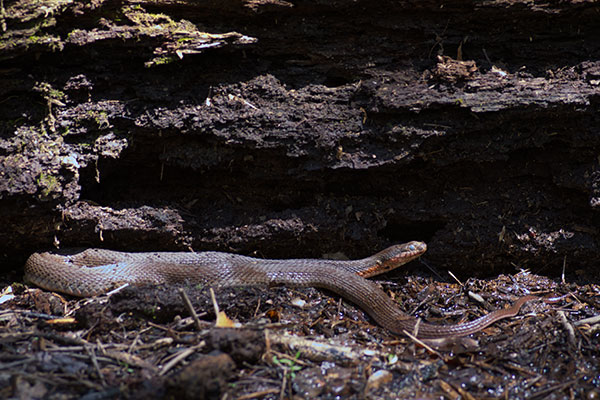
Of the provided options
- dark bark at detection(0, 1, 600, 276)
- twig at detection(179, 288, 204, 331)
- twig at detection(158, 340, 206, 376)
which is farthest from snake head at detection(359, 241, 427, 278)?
twig at detection(158, 340, 206, 376)

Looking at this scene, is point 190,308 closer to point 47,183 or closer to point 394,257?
point 47,183

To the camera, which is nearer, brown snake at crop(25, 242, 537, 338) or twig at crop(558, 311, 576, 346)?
twig at crop(558, 311, 576, 346)

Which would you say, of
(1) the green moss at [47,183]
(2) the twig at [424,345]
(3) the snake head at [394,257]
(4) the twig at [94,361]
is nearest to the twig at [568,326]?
(2) the twig at [424,345]

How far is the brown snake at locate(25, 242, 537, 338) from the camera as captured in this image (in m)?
5.05

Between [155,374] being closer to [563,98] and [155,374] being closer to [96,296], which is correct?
[96,296]

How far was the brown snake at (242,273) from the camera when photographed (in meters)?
5.05

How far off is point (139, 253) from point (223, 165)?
150 cm

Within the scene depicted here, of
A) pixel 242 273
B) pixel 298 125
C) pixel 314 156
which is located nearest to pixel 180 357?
pixel 242 273

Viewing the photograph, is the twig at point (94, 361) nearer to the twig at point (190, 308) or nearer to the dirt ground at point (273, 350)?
the dirt ground at point (273, 350)

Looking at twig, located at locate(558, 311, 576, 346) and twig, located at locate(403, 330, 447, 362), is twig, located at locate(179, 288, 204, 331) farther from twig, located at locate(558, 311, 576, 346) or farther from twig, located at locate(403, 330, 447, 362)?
twig, located at locate(558, 311, 576, 346)

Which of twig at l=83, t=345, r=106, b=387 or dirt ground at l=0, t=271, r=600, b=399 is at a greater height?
twig at l=83, t=345, r=106, b=387

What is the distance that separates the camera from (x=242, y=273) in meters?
5.50

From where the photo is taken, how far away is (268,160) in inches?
217

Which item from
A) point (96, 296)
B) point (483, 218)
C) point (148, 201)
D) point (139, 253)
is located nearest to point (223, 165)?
point (148, 201)
